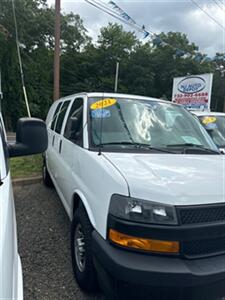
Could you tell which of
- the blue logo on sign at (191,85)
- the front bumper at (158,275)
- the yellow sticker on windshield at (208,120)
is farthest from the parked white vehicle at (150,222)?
the blue logo on sign at (191,85)

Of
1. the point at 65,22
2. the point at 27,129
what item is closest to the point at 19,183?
the point at 27,129

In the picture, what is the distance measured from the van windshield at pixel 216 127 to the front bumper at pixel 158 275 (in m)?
4.01

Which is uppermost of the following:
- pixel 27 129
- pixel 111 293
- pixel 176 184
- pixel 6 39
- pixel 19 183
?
pixel 6 39

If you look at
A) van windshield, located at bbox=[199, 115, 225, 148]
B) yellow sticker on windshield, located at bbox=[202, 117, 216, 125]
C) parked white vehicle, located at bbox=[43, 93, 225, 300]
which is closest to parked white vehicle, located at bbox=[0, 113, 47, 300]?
parked white vehicle, located at bbox=[43, 93, 225, 300]

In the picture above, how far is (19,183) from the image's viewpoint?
20.3 feet

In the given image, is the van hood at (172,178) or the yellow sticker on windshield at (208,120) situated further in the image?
the yellow sticker on windshield at (208,120)

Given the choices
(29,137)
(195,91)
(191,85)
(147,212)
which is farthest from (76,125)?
(191,85)

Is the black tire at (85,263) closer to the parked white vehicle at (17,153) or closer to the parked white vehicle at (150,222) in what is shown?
the parked white vehicle at (150,222)

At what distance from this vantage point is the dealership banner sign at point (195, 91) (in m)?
12.4

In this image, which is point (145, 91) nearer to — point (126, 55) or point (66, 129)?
point (126, 55)

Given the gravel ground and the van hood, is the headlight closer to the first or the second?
the van hood

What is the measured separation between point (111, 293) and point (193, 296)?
1.83 feet

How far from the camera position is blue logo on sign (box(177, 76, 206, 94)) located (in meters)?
12.6

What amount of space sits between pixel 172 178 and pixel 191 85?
1148 centimetres
